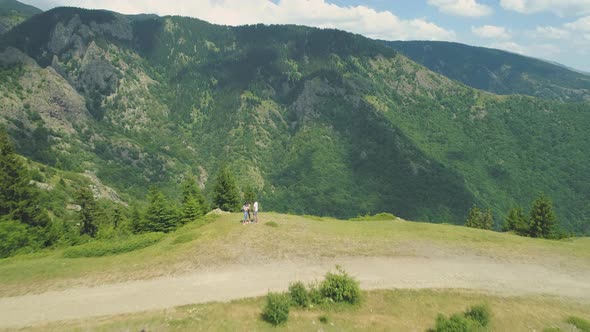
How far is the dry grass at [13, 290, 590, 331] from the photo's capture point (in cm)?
2270

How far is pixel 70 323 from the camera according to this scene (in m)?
22.7

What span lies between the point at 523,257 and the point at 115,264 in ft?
137

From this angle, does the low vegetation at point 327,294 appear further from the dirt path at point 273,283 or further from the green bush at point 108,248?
the green bush at point 108,248

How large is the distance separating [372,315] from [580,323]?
1472 cm

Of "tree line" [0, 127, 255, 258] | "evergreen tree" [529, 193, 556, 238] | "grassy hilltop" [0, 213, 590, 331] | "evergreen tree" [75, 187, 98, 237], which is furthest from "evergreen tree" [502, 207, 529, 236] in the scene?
"evergreen tree" [75, 187, 98, 237]

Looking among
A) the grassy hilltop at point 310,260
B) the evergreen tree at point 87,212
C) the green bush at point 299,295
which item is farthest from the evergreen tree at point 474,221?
the evergreen tree at point 87,212

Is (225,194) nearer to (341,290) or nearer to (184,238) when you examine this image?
(184,238)

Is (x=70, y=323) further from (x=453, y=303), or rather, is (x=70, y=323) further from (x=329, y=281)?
(x=453, y=303)

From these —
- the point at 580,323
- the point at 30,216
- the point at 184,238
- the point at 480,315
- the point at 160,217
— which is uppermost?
the point at 480,315

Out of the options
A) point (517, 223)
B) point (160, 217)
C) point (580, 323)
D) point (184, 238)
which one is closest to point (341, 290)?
point (580, 323)

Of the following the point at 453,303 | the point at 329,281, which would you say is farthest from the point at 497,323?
the point at 329,281

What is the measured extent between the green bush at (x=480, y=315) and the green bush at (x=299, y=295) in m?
11.5

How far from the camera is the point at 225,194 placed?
255 ft

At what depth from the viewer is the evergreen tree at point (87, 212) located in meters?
71.7
